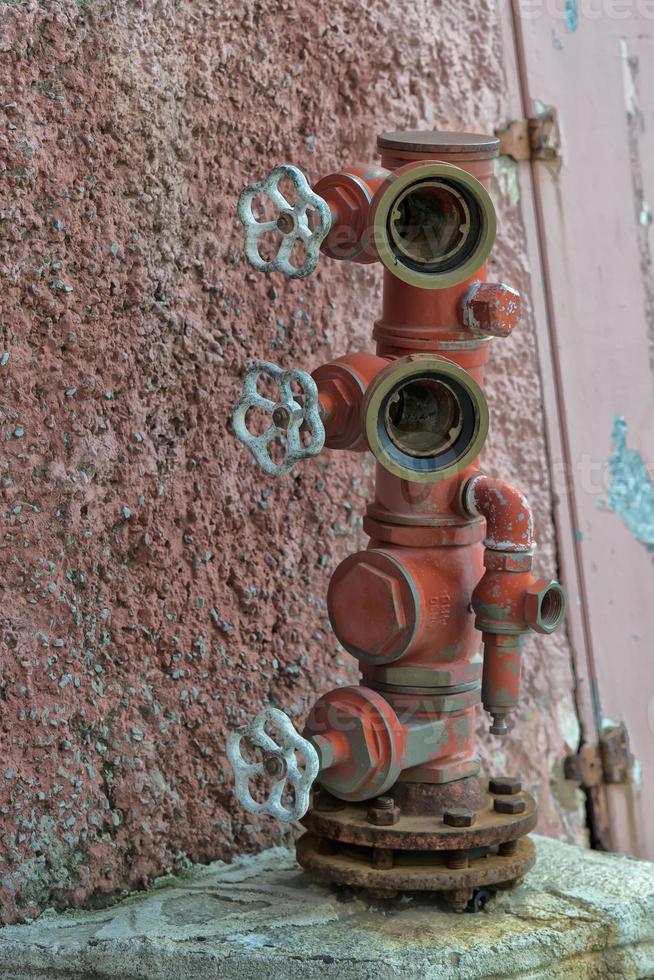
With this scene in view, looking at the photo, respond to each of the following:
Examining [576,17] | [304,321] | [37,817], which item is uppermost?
[576,17]

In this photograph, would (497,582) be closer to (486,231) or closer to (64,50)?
(486,231)

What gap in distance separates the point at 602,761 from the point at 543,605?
2.36 ft

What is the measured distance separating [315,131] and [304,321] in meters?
0.24

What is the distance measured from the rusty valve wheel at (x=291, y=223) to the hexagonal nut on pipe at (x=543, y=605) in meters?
0.43

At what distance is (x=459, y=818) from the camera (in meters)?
1.87

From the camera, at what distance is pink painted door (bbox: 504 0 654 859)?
2.45 m

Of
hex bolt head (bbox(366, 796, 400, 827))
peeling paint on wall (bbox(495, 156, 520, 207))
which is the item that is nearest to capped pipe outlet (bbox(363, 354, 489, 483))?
hex bolt head (bbox(366, 796, 400, 827))

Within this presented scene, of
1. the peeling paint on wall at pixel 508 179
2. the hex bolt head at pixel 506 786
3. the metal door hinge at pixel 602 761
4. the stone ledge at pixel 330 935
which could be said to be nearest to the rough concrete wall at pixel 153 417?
the stone ledge at pixel 330 935

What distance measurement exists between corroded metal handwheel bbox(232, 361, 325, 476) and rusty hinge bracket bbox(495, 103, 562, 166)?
0.77 meters

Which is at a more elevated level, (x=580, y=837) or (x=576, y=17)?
(x=576, y=17)

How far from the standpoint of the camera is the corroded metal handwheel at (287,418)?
5.87 ft

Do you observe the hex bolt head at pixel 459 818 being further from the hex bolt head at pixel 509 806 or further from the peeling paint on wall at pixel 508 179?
the peeling paint on wall at pixel 508 179

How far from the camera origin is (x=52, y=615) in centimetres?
192

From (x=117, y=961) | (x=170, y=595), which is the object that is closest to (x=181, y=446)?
(x=170, y=595)
